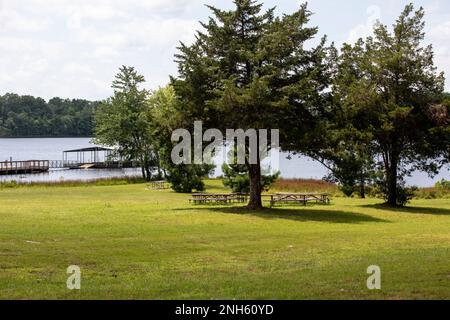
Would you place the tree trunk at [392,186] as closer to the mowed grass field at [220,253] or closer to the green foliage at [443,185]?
the mowed grass field at [220,253]

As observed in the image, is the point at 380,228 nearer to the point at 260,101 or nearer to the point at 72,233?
the point at 260,101

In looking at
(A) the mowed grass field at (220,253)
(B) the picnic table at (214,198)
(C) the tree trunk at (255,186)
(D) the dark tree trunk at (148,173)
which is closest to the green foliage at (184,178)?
(B) the picnic table at (214,198)

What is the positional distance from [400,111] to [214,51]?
34.8ft

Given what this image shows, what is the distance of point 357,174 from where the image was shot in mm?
34562

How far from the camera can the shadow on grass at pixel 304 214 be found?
28969mm

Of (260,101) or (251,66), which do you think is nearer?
(260,101)

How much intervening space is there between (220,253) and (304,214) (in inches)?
552

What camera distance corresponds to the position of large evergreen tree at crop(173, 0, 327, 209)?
29.6 metres

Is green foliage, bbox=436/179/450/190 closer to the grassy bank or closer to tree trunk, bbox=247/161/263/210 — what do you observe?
tree trunk, bbox=247/161/263/210

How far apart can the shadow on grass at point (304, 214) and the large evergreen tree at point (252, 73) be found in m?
1.52

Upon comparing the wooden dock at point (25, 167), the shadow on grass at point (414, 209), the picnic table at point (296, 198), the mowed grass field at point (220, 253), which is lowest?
the mowed grass field at point (220, 253)

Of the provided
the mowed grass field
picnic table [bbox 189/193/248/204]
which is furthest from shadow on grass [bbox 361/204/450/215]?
picnic table [bbox 189/193/248/204]

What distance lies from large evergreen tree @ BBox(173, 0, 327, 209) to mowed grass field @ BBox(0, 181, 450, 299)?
4.71 metres
